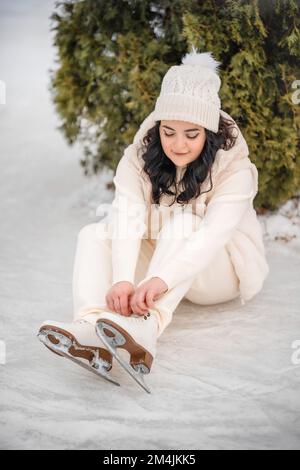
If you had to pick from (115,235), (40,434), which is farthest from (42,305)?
(40,434)

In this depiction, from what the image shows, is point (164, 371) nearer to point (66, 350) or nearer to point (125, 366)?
point (125, 366)

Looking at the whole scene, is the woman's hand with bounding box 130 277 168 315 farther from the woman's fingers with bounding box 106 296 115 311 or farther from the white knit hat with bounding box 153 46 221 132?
the white knit hat with bounding box 153 46 221 132

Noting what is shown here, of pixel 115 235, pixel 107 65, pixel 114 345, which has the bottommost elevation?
pixel 114 345

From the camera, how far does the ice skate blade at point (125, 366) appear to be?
81.3 inches

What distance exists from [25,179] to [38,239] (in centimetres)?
128

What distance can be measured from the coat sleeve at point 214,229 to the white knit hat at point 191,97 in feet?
0.83

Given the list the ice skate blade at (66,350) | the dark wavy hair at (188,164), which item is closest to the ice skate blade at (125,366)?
the ice skate blade at (66,350)

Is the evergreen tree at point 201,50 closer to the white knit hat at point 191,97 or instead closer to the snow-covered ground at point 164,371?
the snow-covered ground at point 164,371

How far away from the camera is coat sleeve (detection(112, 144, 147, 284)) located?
93.4 inches

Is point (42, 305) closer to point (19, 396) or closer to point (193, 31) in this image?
point (19, 396)

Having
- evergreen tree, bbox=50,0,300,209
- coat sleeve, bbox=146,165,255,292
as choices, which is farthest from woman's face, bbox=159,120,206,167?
evergreen tree, bbox=50,0,300,209

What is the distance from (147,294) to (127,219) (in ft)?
1.47

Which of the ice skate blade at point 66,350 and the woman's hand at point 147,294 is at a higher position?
the woman's hand at point 147,294

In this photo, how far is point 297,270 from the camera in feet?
11.2
